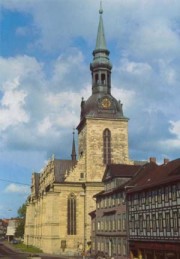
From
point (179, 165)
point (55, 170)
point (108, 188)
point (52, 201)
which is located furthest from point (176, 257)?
point (55, 170)

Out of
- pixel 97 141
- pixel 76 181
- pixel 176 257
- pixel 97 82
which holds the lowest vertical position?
pixel 176 257

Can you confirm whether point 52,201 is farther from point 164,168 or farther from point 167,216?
point 167,216

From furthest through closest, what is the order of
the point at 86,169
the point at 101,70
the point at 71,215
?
the point at 101,70 → the point at 86,169 → the point at 71,215

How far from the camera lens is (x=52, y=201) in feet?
251

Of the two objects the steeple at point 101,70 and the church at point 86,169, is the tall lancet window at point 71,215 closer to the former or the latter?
the church at point 86,169

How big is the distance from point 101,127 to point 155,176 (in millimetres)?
31588

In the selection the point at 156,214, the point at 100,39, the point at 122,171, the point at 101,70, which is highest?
the point at 100,39

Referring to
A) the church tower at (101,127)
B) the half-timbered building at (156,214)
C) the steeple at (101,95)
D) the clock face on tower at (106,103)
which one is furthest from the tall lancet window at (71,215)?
the half-timbered building at (156,214)

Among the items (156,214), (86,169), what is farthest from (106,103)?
(156,214)

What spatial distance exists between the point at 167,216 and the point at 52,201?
36.8m

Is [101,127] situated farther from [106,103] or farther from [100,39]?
[100,39]

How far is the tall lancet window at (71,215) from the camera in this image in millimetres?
77062

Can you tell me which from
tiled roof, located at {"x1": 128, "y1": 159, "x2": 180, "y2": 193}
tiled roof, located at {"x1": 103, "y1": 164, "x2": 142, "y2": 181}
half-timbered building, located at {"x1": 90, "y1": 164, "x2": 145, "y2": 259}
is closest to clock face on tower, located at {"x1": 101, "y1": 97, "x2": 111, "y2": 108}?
half-timbered building, located at {"x1": 90, "y1": 164, "x2": 145, "y2": 259}

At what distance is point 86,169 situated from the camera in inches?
3100
